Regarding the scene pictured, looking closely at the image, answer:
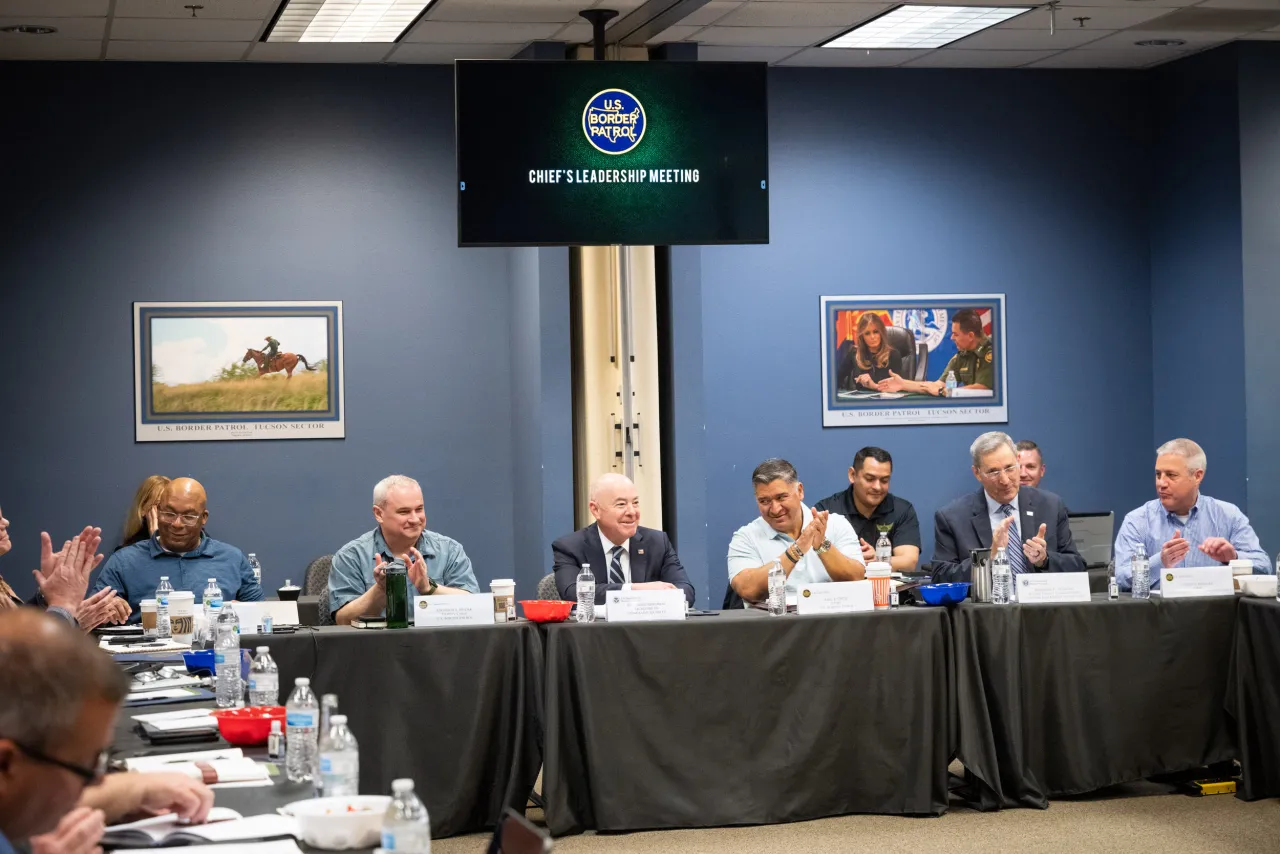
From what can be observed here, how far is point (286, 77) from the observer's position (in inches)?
307

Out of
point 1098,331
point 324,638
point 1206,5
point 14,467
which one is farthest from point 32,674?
point 1098,331

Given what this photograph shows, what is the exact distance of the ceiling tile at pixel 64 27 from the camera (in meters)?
6.74

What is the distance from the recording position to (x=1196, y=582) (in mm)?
5828

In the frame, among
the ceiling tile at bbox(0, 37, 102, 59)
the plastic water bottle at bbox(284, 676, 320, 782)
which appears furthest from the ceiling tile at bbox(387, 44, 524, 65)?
the plastic water bottle at bbox(284, 676, 320, 782)

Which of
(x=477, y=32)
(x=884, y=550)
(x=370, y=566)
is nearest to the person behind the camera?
(x=370, y=566)

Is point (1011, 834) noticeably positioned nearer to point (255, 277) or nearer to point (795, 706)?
point (795, 706)

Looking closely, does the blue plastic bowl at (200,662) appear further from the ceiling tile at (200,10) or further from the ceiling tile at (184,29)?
the ceiling tile at (184,29)

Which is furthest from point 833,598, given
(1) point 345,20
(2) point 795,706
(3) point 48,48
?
(3) point 48,48

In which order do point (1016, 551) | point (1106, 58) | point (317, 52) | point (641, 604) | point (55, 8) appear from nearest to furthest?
1. point (641, 604)
2. point (1016, 551)
3. point (55, 8)
4. point (317, 52)
5. point (1106, 58)

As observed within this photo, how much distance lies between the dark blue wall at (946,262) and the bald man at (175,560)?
276 cm

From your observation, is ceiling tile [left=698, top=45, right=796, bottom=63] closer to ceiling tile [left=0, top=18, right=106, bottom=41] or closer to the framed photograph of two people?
the framed photograph of two people

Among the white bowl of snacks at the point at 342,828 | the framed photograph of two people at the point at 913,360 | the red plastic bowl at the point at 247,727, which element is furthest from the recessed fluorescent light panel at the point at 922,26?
the white bowl of snacks at the point at 342,828

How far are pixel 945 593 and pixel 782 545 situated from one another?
32.9 inches

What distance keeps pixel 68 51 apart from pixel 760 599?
4350 mm
